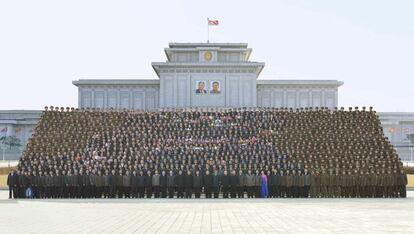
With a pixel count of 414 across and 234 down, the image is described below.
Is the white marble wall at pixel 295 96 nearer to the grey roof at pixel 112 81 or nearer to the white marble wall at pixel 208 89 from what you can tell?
the white marble wall at pixel 208 89

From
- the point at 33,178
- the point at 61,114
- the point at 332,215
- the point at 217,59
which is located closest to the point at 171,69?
the point at 217,59

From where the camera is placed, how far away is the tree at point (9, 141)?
232 feet

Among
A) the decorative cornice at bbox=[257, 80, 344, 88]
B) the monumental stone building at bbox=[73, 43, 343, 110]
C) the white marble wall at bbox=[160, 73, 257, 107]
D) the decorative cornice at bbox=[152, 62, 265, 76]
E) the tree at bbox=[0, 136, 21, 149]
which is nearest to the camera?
the white marble wall at bbox=[160, 73, 257, 107]

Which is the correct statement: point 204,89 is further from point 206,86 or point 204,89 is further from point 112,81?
point 112,81

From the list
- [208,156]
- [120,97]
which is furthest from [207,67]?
[208,156]

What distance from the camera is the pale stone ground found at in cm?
1573

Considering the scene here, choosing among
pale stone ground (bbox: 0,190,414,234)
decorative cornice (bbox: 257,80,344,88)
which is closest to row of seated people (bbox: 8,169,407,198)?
pale stone ground (bbox: 0,190,414,234)

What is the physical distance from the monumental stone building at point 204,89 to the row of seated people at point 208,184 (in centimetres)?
3322

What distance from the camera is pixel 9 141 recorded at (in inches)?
2805

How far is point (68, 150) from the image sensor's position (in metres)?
33.3

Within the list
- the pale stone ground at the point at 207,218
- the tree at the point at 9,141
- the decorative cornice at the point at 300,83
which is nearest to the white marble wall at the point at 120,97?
the tree at the point at 9,141

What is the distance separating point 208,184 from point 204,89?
34.5 meters

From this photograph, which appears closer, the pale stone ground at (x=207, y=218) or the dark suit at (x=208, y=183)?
the pale stone ground at (x=207, y=218)

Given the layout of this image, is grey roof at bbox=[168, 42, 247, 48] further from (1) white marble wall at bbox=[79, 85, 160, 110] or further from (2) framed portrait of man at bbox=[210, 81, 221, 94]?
(1) white marble wall at bbox=[79, 85, 160, 110]
